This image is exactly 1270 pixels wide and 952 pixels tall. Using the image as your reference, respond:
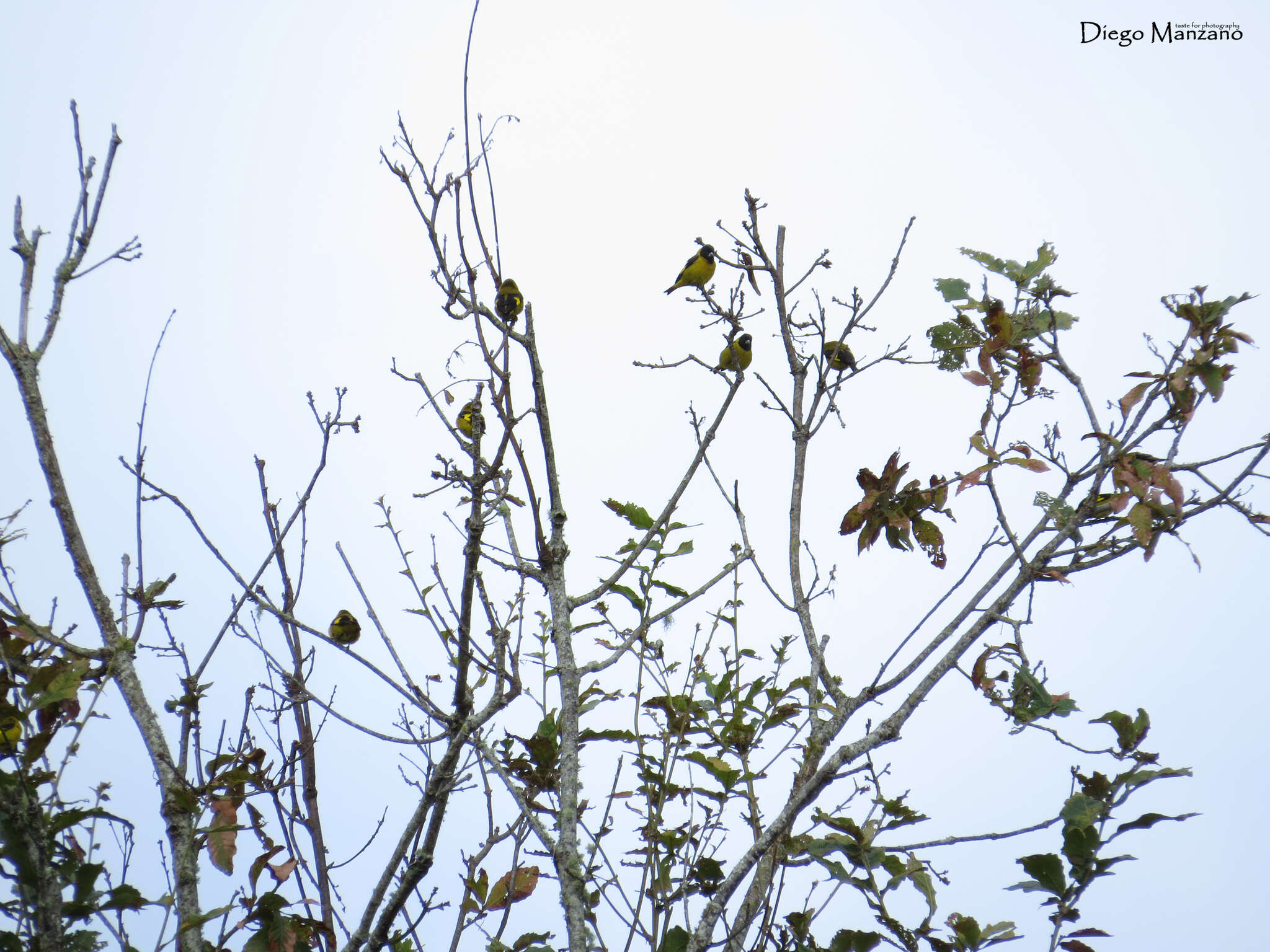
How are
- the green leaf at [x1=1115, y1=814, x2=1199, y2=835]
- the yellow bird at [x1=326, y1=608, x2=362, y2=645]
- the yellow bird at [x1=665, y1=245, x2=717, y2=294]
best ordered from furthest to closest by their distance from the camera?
the yellow bird at [x1=665, y1=245, x2=717, y2=294] → the yellow bird at [x1=326, y1=608, x2=362, y2=645] → the green leaf at [x1=1115, y1=814, x2=1199, y2=835]

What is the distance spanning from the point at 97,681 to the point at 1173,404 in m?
2.99

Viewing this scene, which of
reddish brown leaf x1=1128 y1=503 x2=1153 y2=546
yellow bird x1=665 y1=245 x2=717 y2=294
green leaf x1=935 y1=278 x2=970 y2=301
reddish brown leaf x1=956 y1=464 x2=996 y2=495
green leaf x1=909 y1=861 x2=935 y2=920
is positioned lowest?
green leaf x1=909 y1=861 x2=935 y2=920

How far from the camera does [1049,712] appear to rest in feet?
7.80

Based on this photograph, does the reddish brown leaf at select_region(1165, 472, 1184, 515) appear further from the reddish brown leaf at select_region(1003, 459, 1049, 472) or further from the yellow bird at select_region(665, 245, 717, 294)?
the yellow bird at select_region(665, 245, 717, 294)

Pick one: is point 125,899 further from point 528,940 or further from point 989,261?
point 989,261

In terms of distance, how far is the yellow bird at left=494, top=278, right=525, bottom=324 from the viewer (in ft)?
7.78

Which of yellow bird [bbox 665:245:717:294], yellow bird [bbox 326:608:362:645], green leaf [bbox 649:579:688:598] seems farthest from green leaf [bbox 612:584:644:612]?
yellow bird [bbox 665:245:717:294]

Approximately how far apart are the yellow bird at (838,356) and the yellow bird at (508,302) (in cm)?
99

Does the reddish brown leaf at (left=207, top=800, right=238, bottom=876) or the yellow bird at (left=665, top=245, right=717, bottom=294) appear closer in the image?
the reddish brown leaf at (left=207, top=800, right=238, bottom=876)

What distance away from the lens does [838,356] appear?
2.92 meters

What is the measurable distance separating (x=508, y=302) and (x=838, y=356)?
3.68ft

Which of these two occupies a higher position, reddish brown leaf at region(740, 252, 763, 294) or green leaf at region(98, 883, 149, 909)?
reddish brown leaf at region(740, 252, 763, 294)

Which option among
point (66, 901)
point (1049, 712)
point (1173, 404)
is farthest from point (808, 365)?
point (66, 901)

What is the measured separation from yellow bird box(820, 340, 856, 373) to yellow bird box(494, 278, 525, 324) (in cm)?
99
